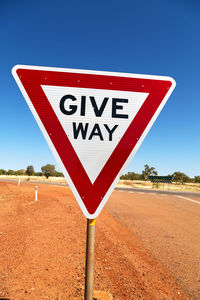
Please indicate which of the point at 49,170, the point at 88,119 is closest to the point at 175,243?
the point at 88,119

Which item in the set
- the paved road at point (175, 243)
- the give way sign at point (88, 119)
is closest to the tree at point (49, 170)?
the paved road at point (175, 243)

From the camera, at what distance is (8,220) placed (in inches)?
269

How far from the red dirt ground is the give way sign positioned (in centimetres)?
254

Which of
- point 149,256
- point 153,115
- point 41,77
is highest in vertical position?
point 41,77

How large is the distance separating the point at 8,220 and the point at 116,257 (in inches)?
187

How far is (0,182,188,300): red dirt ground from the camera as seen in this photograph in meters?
2.88

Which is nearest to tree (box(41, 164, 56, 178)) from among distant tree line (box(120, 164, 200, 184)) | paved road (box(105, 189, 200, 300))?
distant tree line (box(120, 164, 200, 184))

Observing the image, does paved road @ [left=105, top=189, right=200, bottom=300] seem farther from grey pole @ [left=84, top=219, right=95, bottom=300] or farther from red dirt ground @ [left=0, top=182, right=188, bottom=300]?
grey pole @ [left=84, top=219, right=95, bottom=300]

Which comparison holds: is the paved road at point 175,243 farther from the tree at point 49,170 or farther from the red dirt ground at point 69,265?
the tree at point 49,170

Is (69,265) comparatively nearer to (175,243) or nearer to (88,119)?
(88,119)

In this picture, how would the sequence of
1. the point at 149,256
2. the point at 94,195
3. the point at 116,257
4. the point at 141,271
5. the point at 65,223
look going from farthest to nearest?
the point at 65,223 < the point at 149,256 < the point at 116,257 < the point at 141,271 < the point at 94,195

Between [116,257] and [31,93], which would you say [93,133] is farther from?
[116,257]

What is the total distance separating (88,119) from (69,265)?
3.56 meters

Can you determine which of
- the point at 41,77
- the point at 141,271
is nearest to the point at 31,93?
the point at 41,77
